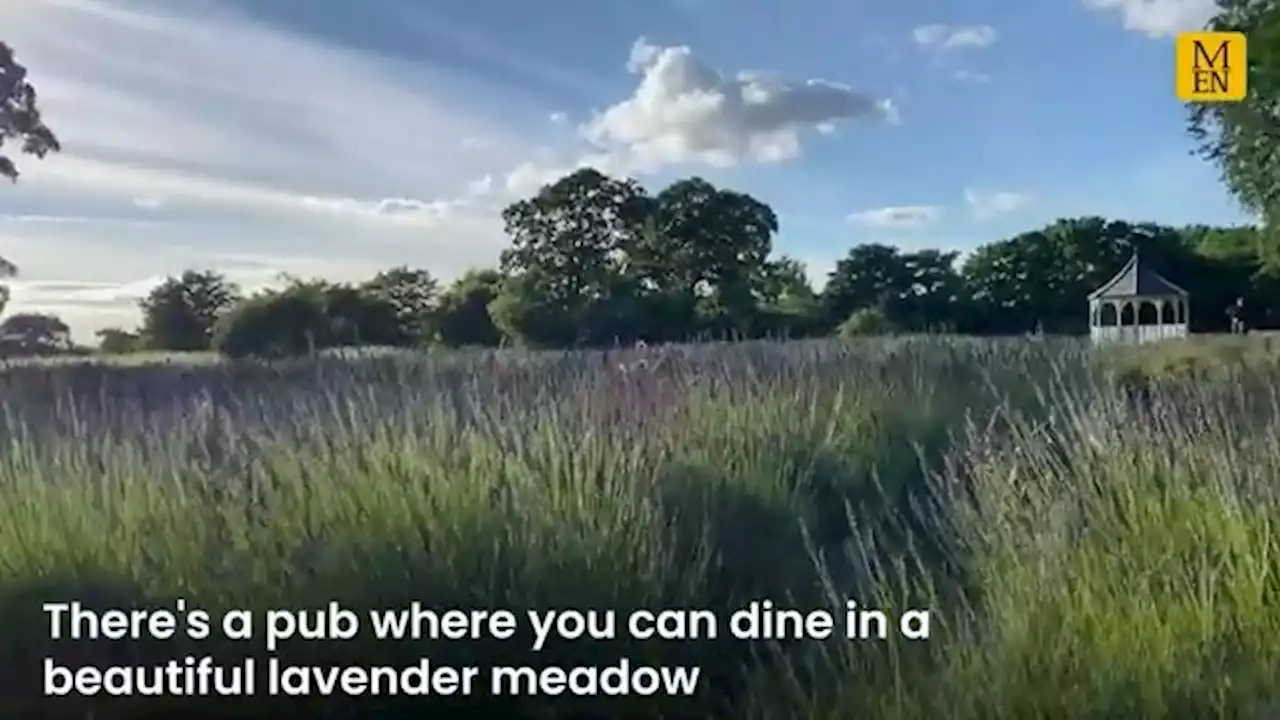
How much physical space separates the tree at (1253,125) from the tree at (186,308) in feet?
5.05

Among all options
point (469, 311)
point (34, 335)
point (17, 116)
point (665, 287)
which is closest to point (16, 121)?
point (17, 116)

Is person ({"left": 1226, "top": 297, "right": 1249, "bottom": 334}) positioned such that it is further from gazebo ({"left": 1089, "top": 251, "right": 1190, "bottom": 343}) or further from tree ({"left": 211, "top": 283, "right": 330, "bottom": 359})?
tree ({"left": 211, "top": 283, "right": 330, "bottom": 359})

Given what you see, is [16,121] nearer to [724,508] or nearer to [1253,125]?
[724,508]

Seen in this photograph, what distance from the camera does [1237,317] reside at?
74.2 inches

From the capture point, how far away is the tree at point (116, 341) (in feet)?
6.09

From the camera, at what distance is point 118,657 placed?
1.75 metres

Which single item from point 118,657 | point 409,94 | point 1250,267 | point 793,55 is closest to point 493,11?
point 409,94

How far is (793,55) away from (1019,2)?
370 millimetres

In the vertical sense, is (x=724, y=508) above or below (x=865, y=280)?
below

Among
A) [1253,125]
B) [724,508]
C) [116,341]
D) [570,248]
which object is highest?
[1253,125]

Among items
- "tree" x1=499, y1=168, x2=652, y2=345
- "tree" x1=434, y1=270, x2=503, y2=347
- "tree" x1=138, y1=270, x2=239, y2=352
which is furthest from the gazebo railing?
"tree" x1=138, y1=270, x2=239, y2=352

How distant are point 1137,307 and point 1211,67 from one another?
0.39 meters

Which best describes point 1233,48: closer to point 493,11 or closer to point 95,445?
point 493,11

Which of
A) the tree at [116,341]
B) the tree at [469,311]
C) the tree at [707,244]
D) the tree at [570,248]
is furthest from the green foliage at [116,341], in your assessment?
the tree at [707,244]
